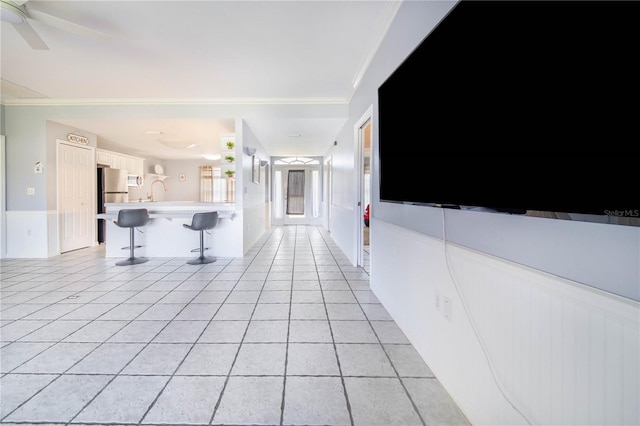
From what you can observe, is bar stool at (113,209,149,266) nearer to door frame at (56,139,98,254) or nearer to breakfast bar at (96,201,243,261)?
breakfast bar at (96,201,243,261)

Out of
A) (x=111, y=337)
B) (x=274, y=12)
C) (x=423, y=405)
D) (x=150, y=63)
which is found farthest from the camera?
(x=150, y=63)

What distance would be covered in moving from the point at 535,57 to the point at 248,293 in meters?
3.00

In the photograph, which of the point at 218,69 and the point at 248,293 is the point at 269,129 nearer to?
the point at 218,69

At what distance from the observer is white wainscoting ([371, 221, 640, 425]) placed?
2.33ft

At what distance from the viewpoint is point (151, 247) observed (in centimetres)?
487

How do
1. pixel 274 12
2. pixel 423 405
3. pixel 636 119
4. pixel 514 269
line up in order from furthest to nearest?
pixel 274 12 < pixel 423 405 < pixel 514 269 < pixel 636 119

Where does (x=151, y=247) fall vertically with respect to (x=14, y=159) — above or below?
below

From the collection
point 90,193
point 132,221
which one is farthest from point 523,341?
point 90,193

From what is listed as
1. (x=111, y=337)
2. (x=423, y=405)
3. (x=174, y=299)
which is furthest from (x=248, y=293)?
(x=423, y=405)

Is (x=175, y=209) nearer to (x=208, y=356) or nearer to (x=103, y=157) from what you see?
(x=103, y=157)

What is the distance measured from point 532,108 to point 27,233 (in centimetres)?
688

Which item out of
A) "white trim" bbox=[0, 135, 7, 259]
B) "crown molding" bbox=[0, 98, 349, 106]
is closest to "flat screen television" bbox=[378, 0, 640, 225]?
"crown molding" bbox=[0, 98, 349, 106]

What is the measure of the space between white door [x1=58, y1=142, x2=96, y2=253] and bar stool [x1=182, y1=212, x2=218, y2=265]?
104 inches

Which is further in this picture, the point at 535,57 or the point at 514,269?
the point at 514,269
